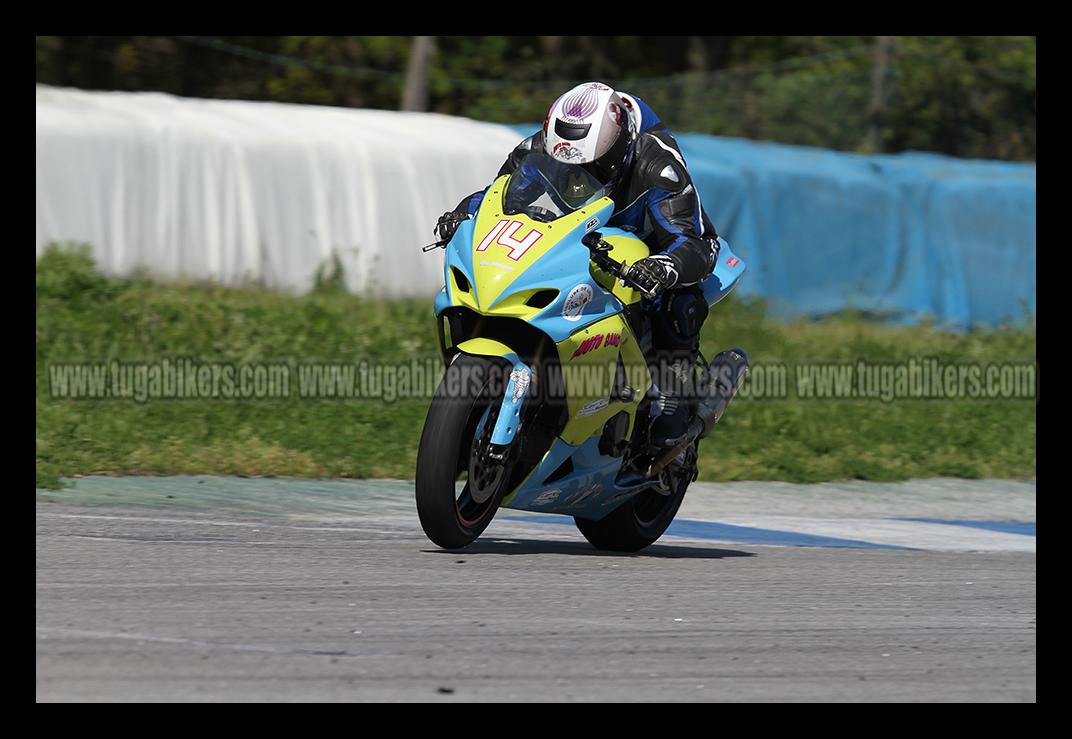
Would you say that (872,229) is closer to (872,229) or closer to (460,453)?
(872,229)

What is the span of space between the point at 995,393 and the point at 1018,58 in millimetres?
18913

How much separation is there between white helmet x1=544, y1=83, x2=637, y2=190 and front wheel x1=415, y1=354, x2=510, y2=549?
1.06 meters

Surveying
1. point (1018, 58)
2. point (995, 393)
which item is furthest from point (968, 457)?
point (1018, 58)

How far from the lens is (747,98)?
63.2 ft

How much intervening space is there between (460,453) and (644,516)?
5.36ft

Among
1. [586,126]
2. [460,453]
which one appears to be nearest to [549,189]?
[586,126]

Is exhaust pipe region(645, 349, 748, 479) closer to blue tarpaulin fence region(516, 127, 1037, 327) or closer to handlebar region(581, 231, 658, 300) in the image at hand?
handlebar region(581, 231, 658, 300)

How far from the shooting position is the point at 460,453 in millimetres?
5348

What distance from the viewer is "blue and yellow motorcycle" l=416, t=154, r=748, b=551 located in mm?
5297

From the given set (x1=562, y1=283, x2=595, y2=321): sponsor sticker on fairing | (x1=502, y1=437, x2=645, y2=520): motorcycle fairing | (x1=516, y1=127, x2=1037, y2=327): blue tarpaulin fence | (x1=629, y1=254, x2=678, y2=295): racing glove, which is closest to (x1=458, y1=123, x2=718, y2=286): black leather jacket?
(x1=629, y1=254, x2=678, y2=295): racing glove

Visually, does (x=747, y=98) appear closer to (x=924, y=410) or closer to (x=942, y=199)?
(x=942, y=199)

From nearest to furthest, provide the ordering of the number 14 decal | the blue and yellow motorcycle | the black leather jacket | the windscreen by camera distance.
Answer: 1. the blue and yellow motorcycle
2. the number 14 decal
3. the windscreen
4. the black leather jacket

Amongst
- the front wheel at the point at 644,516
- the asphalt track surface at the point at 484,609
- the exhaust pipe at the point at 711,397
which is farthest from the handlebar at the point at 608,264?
the asphalt track surface at the point at 484,609

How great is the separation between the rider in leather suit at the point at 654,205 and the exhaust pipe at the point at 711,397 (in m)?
0.07
